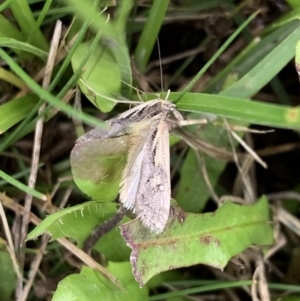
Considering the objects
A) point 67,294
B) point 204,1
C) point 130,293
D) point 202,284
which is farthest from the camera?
point 204,1

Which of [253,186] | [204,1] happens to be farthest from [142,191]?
[204,1]

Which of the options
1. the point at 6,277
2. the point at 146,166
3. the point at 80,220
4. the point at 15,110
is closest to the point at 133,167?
the point at 146,166

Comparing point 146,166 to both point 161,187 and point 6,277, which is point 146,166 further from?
point 6,277

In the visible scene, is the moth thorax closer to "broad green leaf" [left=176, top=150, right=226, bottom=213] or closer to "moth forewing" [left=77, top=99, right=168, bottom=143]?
"moth forewing" [left=77, top=99, right=168, bottom=143]

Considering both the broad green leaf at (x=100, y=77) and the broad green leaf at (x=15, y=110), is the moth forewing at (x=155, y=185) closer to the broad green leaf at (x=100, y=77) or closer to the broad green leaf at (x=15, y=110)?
the broad green leaf at (x=100, y=77)

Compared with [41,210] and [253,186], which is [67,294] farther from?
[253,186]

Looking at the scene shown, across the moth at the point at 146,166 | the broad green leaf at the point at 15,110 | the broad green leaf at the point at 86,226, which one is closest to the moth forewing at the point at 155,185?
the moth at the point at 146,166

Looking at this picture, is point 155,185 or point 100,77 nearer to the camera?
point 155,185

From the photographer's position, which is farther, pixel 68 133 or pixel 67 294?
pixel 68 133
